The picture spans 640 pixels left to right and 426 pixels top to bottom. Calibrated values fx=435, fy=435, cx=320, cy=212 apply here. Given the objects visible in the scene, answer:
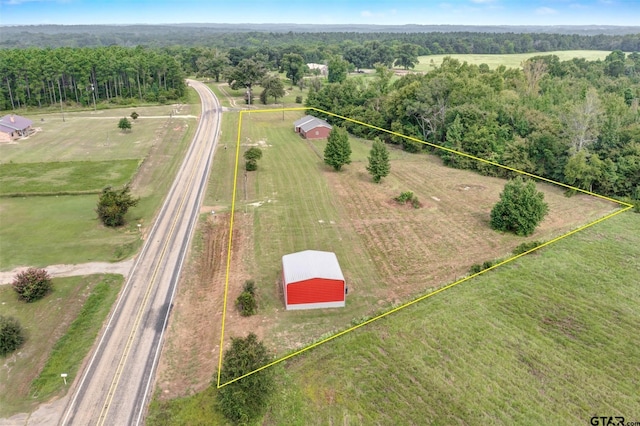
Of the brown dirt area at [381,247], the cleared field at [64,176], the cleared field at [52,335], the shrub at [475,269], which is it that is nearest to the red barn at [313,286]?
the brown dirt area at [381,247]

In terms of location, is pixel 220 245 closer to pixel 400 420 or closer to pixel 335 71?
pixel 400 420

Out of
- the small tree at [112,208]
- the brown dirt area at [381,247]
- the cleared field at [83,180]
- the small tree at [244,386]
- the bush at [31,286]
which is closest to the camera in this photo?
the small tree at [244,386]

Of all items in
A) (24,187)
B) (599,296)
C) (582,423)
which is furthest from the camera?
(24,187)

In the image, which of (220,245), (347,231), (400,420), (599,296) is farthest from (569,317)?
(220,245)

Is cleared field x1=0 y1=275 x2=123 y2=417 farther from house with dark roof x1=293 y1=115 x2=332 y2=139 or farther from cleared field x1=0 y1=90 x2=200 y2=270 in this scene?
house with dark roof x1=293 y1=115 x2=332 y2=139

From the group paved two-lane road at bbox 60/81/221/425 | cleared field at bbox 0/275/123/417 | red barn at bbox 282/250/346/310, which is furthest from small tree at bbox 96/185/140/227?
red barn at bbox 282/250/346/310

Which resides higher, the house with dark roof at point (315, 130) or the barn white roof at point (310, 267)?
the house with dark roof at point (315, 130)

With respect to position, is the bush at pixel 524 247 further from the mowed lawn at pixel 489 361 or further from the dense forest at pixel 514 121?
the dense forest at pixel 514 121
